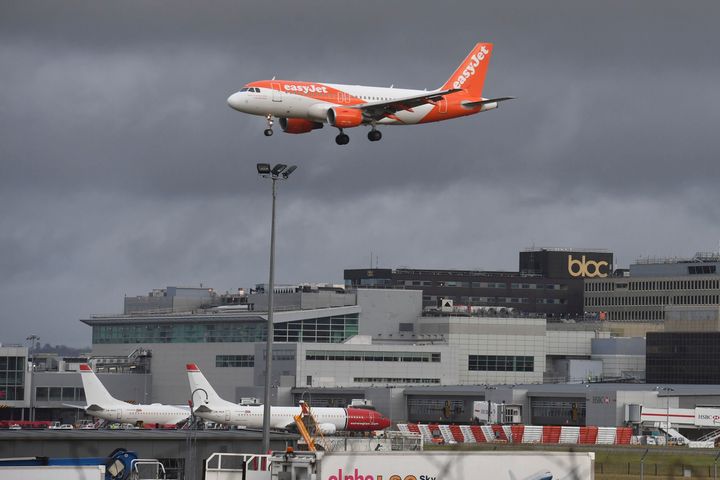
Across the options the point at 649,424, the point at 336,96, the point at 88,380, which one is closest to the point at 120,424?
the point at 88,380

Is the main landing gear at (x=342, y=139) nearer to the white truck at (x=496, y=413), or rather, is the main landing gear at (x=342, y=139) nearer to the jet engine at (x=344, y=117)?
the jet engine at (x=344, y=117)

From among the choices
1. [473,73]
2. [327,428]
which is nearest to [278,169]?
[473,73]

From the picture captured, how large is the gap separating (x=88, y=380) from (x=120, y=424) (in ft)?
43.9

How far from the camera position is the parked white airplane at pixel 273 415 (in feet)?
492

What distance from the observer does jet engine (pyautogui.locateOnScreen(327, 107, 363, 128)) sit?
108 meters

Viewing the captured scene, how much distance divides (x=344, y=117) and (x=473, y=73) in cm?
2021

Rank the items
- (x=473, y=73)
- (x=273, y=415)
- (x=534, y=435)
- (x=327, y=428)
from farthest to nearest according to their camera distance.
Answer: (x=327, y=428) → (x=273, y=415) → (x=534, y=435) → (x=473, y=73)

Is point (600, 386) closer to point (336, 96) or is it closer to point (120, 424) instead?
point (120, 424)

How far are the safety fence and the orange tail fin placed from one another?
37.4 metres

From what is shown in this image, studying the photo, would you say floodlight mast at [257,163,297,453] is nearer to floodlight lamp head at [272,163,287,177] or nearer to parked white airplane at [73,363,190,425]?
floodlight lamp head at [272,163,287,177]

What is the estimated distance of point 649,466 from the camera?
110 metres

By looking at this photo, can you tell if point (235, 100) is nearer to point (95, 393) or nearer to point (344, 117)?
point (344, 117)

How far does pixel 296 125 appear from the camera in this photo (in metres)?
110

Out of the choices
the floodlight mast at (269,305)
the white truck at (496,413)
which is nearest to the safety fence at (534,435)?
the white truck at (496,413)
